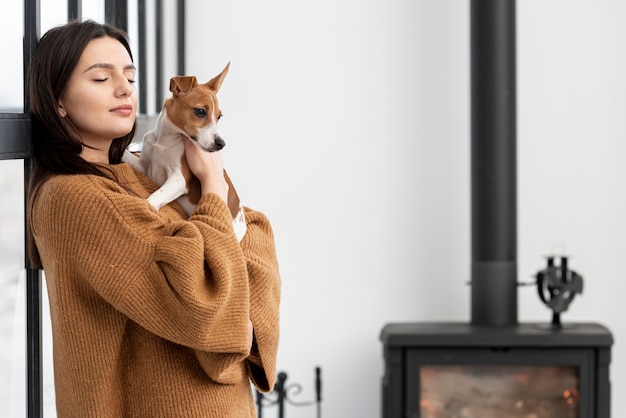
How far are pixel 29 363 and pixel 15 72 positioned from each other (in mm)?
557

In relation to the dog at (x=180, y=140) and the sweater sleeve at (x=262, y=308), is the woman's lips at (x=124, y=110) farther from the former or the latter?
the sweater sleeve at (x=262, y=308)

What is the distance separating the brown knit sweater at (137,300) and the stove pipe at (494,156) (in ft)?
6.81

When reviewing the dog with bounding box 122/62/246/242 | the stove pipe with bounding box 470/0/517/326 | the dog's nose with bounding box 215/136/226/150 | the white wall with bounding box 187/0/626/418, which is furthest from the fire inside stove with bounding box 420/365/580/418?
the dog's nose with bounding box 215/136/226/150

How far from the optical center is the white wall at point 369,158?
3.86 meters

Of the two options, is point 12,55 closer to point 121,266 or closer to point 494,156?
point 121,266

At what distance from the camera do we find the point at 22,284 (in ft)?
6.35

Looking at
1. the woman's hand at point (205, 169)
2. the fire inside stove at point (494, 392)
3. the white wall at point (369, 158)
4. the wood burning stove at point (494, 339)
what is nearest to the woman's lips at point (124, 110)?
the woman's hand at point (205, 169)

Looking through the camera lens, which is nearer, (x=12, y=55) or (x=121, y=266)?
(x=121, y=266)

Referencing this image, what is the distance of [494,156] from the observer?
143 inches

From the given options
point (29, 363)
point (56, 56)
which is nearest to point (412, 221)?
point (29, 363)

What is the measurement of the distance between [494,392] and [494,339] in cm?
20

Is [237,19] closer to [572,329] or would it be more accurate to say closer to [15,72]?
[572,329]

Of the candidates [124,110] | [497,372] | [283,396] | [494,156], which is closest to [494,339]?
[497,372]

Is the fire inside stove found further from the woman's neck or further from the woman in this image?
the woman's neck
